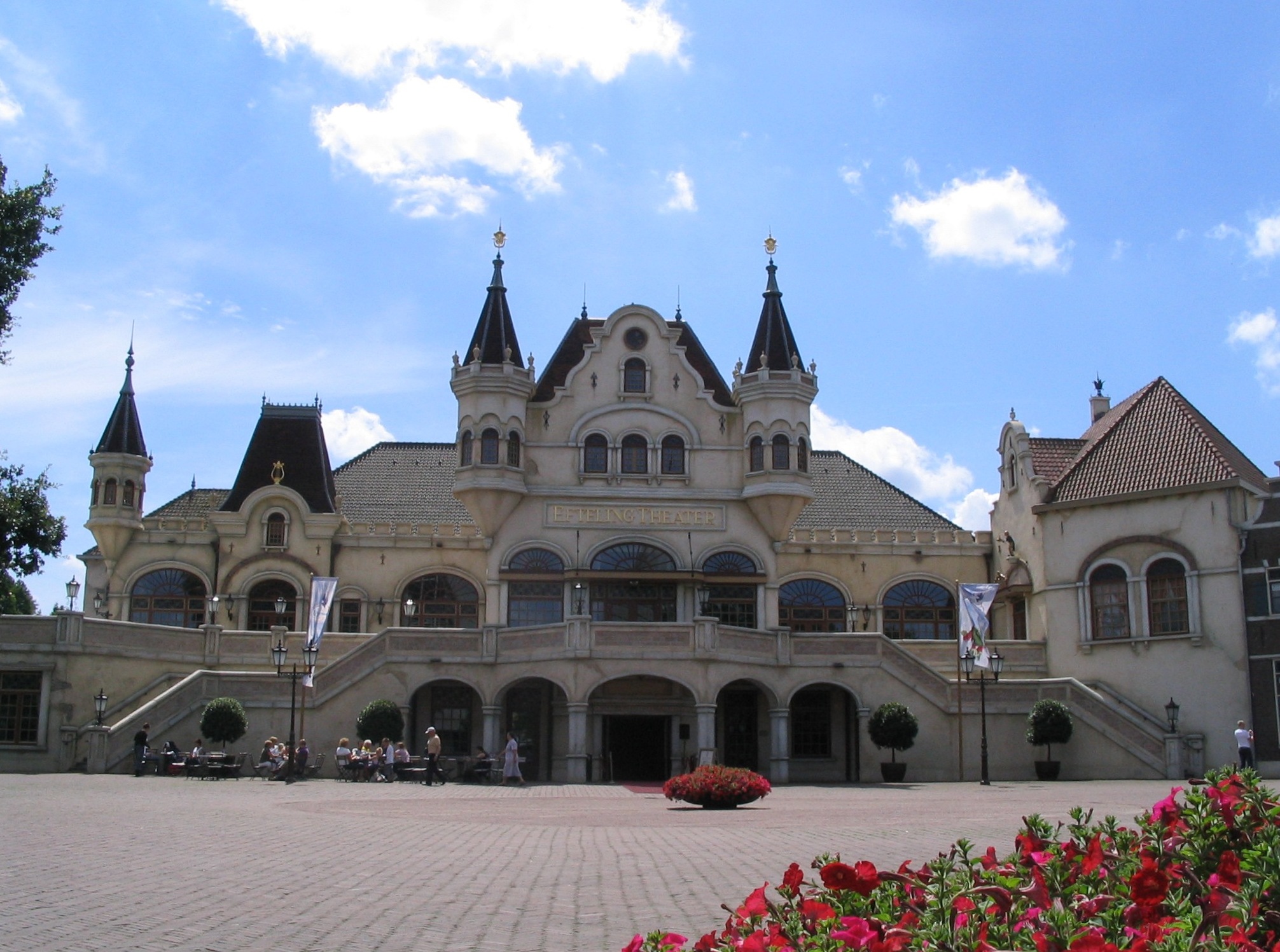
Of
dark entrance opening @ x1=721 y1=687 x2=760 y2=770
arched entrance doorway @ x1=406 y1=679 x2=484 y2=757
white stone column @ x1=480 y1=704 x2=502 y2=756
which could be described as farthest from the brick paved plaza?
dark entrance opening @ x1=721 y1=687 x2=760 y2=770

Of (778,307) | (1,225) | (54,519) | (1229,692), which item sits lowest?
(1229,692)

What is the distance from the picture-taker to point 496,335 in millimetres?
48812

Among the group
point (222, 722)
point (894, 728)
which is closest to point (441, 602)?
point (222, 722)

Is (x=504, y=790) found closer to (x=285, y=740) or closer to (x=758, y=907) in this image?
(x=285, y=740)

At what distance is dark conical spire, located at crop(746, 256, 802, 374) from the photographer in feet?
161

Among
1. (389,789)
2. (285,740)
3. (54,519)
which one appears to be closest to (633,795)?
(389,789)

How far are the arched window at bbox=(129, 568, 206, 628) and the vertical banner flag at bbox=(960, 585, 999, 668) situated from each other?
2799 cm

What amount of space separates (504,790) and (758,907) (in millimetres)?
29081

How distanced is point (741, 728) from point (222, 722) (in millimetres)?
17311

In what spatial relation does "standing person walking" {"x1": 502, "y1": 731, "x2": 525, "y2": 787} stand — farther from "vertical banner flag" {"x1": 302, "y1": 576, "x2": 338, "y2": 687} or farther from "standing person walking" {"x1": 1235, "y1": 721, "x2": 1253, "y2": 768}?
"standing person walking" {"x1": 1235, "y1": 721, "x2": 1253, "y2": 768}

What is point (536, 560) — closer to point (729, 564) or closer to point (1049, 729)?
point (729, 564)

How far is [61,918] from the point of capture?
10.4 meters

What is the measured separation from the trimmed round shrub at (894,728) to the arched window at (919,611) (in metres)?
10.6

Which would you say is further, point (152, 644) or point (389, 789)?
point (152, 644)
